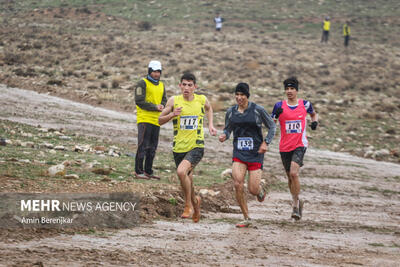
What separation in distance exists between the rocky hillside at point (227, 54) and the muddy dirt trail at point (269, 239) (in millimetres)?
8314

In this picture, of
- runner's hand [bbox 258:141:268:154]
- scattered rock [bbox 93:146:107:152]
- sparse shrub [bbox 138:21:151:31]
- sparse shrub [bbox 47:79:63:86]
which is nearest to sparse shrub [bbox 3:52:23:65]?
sparse shrub [bbox 47:79:63:86]

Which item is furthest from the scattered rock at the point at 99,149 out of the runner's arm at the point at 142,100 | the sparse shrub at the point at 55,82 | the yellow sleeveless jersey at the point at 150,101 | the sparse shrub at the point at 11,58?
the sparse shrub at the point at 11,58

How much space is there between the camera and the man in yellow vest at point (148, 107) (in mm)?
10000

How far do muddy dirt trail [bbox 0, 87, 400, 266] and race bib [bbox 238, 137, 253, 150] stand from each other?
1.15 meters

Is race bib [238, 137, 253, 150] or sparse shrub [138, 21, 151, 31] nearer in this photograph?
race bib [238, 137, 253, 150]

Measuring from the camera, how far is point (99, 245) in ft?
18.2

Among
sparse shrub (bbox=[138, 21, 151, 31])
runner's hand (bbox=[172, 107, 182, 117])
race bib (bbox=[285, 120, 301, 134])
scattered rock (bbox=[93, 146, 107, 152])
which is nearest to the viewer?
runner's hand (bbox=[172, 107, 182, 117])

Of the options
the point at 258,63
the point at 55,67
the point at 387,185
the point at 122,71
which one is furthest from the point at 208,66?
the point at 387,185

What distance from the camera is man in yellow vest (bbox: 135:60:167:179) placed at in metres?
10.0

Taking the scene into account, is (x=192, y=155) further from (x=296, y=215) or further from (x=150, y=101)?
(x=150, y=101)

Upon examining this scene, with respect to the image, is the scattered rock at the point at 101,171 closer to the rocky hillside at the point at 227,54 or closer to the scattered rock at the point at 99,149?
the scattered rock at the point at 99,149

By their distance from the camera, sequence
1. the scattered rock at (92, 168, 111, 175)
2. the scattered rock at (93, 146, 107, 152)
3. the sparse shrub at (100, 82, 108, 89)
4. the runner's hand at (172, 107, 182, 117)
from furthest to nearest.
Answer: the sparse shrub at (100, 82, 108, 89), the scattered rock at (93, 146, 107, 152), the scattered rock at (92, 168, 111, 175), the runner's hand at (172, 107, 182, 117)

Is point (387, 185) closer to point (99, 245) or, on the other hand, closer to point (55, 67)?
point (99, 245)

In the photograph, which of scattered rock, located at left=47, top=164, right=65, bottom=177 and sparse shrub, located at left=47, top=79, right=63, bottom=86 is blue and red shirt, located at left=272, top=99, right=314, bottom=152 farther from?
sparse shrub, located at left=47, top=79, right=63, bottom=86
